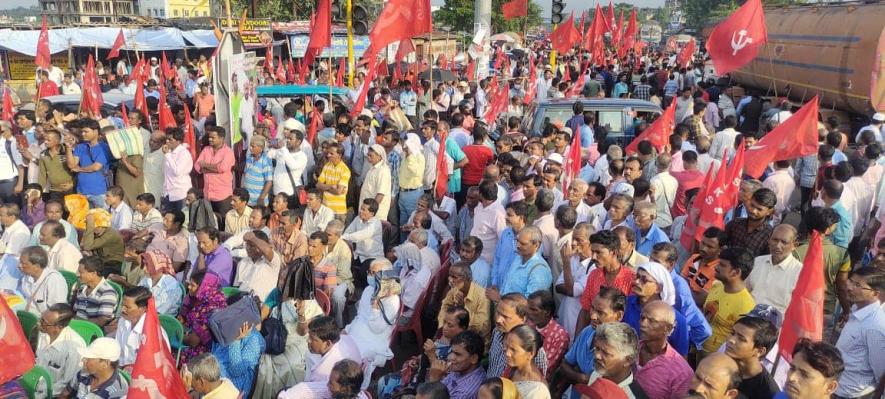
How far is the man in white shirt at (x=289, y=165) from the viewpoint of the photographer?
7816mm

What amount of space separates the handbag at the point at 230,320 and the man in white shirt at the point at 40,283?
5.01ft

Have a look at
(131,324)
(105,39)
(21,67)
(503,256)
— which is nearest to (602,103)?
(503,256)

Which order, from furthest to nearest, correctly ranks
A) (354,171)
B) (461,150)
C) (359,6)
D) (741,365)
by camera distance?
(359,6)
(354,171)
(461,150)
(741,365)

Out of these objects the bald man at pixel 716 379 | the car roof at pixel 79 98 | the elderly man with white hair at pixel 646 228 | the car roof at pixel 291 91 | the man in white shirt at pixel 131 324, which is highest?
the car roof at pixel 291 91

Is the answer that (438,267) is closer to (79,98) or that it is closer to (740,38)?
(740,38)

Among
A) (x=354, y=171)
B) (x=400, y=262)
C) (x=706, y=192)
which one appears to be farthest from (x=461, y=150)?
(x=706, y=192)

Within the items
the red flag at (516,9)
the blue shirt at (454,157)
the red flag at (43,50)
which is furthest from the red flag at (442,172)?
the red flag at (516,9)

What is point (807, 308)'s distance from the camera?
3.88 m

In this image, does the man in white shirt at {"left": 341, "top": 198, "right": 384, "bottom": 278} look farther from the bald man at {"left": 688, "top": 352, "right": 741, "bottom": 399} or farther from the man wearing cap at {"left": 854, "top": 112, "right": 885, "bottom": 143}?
the man wearing cap at {"left": 854, "top": 112, "right": 885, "bottom": 143}

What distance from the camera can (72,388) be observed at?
15.0 ft

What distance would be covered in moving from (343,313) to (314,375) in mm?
1631

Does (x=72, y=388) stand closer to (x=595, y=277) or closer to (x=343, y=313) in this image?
(x=343, y=313)

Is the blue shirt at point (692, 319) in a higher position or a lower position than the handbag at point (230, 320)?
higher

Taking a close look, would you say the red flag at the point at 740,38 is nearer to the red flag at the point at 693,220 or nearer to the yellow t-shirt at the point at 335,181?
the red flag at the point at 693,220
